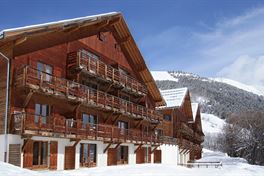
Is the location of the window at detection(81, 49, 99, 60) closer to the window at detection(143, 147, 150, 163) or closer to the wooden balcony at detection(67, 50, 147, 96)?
the wooden balcony at detection(67, 50, 147, 96)

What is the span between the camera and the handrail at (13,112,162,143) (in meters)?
23.3

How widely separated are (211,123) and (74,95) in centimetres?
15283

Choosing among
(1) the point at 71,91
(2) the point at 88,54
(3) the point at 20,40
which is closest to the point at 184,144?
(2) the point at 88,54

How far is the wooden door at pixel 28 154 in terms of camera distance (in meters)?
23.6

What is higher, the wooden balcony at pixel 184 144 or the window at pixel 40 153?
the window at pixel 40 153

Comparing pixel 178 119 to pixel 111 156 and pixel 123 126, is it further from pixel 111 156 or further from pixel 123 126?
pixel 111 156

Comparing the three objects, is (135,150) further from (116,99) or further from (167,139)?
(167,139)

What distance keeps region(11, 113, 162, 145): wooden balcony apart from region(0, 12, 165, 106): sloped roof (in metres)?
4.48

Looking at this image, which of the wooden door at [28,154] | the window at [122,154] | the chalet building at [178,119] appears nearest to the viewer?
the wooden door at [28,154]

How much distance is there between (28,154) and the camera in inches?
944

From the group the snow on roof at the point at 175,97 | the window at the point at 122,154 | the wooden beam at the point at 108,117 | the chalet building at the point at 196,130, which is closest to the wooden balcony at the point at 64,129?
the wooden beam at the point at 108,117

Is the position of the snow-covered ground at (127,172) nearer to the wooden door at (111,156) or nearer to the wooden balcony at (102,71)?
the wooden door at (111,156)

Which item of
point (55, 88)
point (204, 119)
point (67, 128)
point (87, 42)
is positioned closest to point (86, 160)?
point (67, 128)

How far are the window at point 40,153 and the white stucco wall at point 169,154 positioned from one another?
2450 cm
